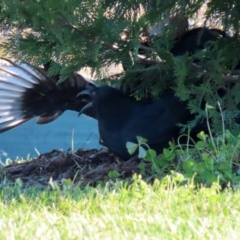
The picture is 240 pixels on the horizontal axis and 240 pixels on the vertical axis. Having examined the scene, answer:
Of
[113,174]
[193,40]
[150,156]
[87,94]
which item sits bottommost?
[113,174]

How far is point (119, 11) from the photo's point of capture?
185 inches

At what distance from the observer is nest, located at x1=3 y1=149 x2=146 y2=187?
4651mm

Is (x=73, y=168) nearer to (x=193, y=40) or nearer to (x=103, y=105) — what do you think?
(x=103, y=105)

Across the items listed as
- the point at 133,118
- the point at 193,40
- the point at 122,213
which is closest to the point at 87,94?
the point at 133,118

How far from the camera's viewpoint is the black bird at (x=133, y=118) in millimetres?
4926

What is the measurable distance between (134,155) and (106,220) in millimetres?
1731

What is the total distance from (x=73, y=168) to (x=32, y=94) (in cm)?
91

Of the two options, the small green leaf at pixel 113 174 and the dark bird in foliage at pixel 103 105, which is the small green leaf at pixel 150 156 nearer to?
the small green leaf at pixel 113 174

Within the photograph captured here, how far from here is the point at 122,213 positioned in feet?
11.4

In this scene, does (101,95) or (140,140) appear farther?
(101,95)

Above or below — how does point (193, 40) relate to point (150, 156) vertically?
above

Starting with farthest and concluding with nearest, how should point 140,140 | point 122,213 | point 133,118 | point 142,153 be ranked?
point 133,118, point 140,140, point 142,153, point 122,213

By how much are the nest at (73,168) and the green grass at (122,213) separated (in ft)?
1.48

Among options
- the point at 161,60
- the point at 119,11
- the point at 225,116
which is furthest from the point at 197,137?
the point at 119,11
